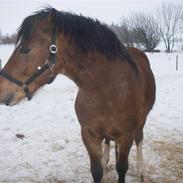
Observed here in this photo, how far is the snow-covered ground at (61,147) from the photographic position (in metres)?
3.76

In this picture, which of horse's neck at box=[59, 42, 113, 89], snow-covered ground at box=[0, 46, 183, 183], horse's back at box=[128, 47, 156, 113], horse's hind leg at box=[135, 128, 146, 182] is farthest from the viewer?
snow-covered ground at box=[0, 46, 183, 183]

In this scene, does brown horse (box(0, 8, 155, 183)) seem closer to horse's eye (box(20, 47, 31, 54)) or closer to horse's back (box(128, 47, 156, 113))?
horse's eye (box(20, 47, 31, 54))

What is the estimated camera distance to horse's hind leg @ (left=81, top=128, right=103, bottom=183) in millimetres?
2914

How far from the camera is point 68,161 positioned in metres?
4.13

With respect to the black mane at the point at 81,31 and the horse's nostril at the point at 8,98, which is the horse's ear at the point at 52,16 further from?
the horse's nostril at the point at 8,98

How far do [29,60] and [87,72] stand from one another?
1.73ft

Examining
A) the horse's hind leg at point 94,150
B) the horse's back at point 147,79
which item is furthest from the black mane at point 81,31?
the horse's back at point 147,79

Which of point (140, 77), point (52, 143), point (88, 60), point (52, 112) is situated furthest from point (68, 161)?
point (52, 112)

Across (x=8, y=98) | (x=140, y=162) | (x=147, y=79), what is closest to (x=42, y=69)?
(x=8, y=98)

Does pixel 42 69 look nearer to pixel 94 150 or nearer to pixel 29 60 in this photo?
pixel 29 60

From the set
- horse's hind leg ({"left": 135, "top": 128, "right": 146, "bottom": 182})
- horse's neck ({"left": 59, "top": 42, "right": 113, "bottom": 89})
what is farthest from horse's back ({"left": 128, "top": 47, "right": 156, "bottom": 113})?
horse's neck ({"left": 59, "top": 42, "right": 113, "bottom": 89})

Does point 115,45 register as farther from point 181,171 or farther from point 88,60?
point 181,171

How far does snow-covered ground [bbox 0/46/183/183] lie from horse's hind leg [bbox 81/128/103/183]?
538mm

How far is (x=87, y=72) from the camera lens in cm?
252
